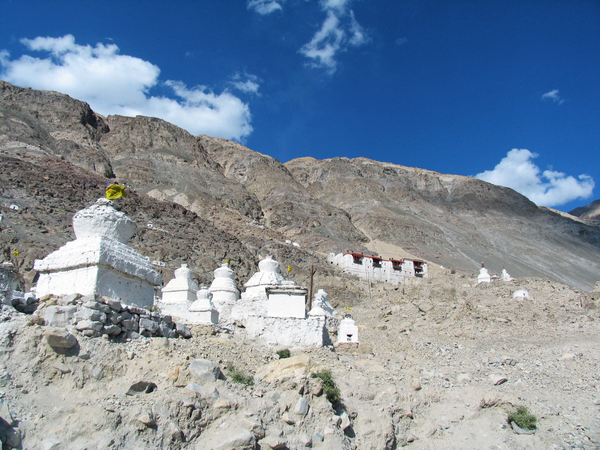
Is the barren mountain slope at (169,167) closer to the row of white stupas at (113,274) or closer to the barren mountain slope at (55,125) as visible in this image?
the barren mountain slope at (55,125)

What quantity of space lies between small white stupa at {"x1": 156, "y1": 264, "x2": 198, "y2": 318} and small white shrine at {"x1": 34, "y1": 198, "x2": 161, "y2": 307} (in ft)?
22.7

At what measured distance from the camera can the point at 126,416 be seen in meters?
4.71

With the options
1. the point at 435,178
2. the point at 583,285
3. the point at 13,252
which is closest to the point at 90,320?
the point at 13,252

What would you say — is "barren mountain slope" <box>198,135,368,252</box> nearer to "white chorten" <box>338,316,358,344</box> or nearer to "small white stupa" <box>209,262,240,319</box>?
"small white stupa" <box>209,262,240,319</box>

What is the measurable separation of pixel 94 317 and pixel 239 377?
2.39m

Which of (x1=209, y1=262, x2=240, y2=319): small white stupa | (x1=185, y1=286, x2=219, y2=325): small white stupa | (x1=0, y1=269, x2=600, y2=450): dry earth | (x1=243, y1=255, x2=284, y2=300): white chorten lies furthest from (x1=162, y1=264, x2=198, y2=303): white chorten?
(x1=0, y1=269, x2=600, y2=450): dry earth

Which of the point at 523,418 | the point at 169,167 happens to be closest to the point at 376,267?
the point at 523,418

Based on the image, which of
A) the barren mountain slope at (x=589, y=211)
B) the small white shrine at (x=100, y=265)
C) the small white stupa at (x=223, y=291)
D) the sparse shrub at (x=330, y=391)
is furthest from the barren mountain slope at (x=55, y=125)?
the barren mountain slope at (x=589, y=211)

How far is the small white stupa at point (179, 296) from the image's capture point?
1463cm

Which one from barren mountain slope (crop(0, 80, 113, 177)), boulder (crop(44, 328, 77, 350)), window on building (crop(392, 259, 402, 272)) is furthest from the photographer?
barren mountain slope (crop(0, 80, 113, 177))

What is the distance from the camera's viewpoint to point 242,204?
240ft

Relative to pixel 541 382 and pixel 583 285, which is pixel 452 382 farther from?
pixel 583 285

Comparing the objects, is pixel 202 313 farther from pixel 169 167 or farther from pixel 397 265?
pixel 169 167

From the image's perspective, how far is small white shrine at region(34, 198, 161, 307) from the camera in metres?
6.80
